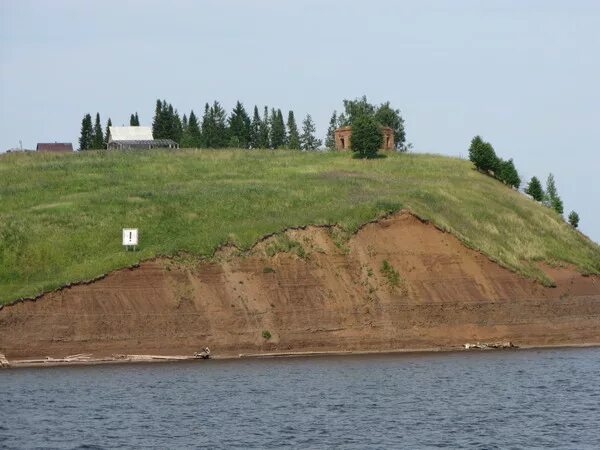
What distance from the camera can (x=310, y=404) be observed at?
2148 inches

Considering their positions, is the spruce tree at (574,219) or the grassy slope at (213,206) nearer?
the grassy slope at (213,206)

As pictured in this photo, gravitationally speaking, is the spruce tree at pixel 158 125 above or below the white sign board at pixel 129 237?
above

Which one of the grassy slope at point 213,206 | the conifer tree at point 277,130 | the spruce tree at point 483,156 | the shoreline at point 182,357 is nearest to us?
the shoreline at point 182,357

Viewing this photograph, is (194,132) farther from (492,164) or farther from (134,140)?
(492,164)

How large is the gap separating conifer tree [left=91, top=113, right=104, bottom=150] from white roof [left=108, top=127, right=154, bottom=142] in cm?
461

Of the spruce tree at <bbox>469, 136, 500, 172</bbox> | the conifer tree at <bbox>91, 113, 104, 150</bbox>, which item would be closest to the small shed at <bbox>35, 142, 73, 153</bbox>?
the conifer tree at <bbox>91, 113, 104, 150</bbox>

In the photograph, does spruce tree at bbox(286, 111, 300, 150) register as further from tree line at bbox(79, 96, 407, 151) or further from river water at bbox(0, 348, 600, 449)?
river water at bbox(0, 348, 600, 449)

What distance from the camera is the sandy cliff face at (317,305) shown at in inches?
2958

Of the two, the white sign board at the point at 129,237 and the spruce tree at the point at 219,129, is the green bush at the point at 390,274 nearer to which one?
the white sign board at the point at 129,237

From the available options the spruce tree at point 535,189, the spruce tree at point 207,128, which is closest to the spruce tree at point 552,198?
the spruce tree at point 535,189

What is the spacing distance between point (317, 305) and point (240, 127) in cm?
8486

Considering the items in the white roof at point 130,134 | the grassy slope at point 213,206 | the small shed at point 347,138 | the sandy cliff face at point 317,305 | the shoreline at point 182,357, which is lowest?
the shoreline at point 182,357

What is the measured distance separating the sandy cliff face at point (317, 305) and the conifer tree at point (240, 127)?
7543 cm

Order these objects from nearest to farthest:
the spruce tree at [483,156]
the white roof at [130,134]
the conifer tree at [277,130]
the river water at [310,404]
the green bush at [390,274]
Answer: the river water at [310,404], the green bush at [390,274], the spruce tree at [483,156], the white roof at [130,134], the conifer tree at [277,130]
